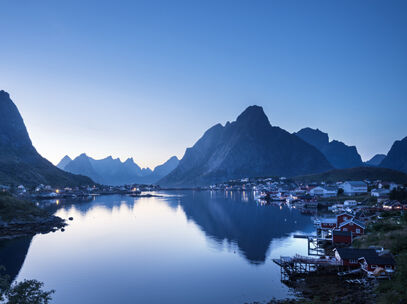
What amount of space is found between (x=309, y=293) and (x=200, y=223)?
55.7 metres

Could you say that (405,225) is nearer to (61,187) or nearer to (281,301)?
(281,301)

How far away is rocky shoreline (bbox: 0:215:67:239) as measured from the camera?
6127cm

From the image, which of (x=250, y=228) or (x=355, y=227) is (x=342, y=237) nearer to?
(x=355, y=227)

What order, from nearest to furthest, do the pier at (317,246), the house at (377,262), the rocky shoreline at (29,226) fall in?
the house at (377,262) < the pier at (317,246) < the rocky shoreline at (29,226)

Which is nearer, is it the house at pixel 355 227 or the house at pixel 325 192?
the house at pixel 355 227

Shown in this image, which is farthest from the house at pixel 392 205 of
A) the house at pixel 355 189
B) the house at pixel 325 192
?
the house at pixel 325 192

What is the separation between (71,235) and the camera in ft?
213

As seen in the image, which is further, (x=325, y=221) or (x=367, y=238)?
(x=325, y=221)

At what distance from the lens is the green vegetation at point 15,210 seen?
230 ft

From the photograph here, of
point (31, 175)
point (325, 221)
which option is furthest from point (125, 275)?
point (31, 175)

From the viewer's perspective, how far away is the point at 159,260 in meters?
46.4

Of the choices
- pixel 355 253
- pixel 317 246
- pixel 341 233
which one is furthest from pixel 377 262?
pixel 317 246

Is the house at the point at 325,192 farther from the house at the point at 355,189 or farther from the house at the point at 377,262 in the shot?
the house at the point at 377,262

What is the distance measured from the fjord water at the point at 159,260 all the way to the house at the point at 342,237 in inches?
206
